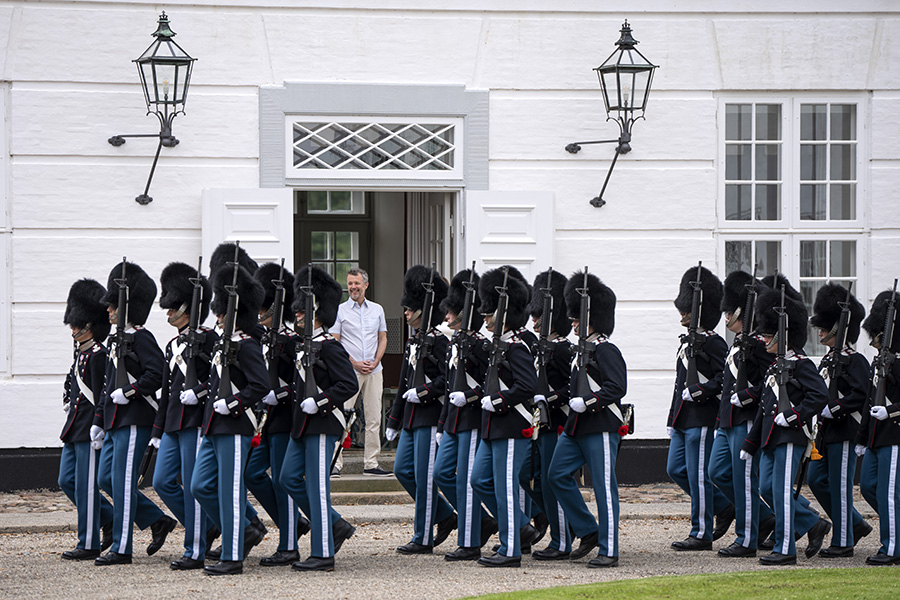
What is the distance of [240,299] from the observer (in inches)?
293

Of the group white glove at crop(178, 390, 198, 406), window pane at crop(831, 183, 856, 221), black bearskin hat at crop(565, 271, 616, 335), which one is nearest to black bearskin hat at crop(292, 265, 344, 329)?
white glove at crop(178, 390, 198, 406)

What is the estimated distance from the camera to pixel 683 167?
11289 mm

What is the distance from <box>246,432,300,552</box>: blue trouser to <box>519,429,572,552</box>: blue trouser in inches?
55.5

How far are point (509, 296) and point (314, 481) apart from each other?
1603 millimetres

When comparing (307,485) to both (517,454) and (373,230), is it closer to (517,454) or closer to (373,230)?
(517,454)

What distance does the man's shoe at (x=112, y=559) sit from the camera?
764 centimetres

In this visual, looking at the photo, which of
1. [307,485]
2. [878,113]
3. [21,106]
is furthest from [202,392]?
[878,113]

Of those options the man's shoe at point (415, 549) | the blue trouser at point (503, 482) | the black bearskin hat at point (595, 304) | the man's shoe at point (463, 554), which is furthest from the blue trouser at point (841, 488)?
the man's shoe at point (415, 549)

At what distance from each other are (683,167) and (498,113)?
5.27 feet

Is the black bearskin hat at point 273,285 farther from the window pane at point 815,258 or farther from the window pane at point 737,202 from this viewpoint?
the window pane at point 815,258

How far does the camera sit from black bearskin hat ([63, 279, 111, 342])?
802cm

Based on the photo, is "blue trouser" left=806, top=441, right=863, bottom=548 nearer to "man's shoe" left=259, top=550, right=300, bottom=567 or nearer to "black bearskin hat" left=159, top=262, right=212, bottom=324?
"man's shoe" left=259, top=550, right=300, bottom=567

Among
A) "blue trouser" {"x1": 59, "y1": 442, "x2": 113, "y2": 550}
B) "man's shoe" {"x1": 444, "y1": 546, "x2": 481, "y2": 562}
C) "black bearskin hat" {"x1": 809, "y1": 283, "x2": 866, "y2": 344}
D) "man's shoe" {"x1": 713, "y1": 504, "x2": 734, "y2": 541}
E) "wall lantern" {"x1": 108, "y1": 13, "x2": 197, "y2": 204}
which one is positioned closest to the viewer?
"blue trouser" {"x1": 59, "y1": 442, "x2": 113, "y2": 550}

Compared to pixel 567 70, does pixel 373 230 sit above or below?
below
